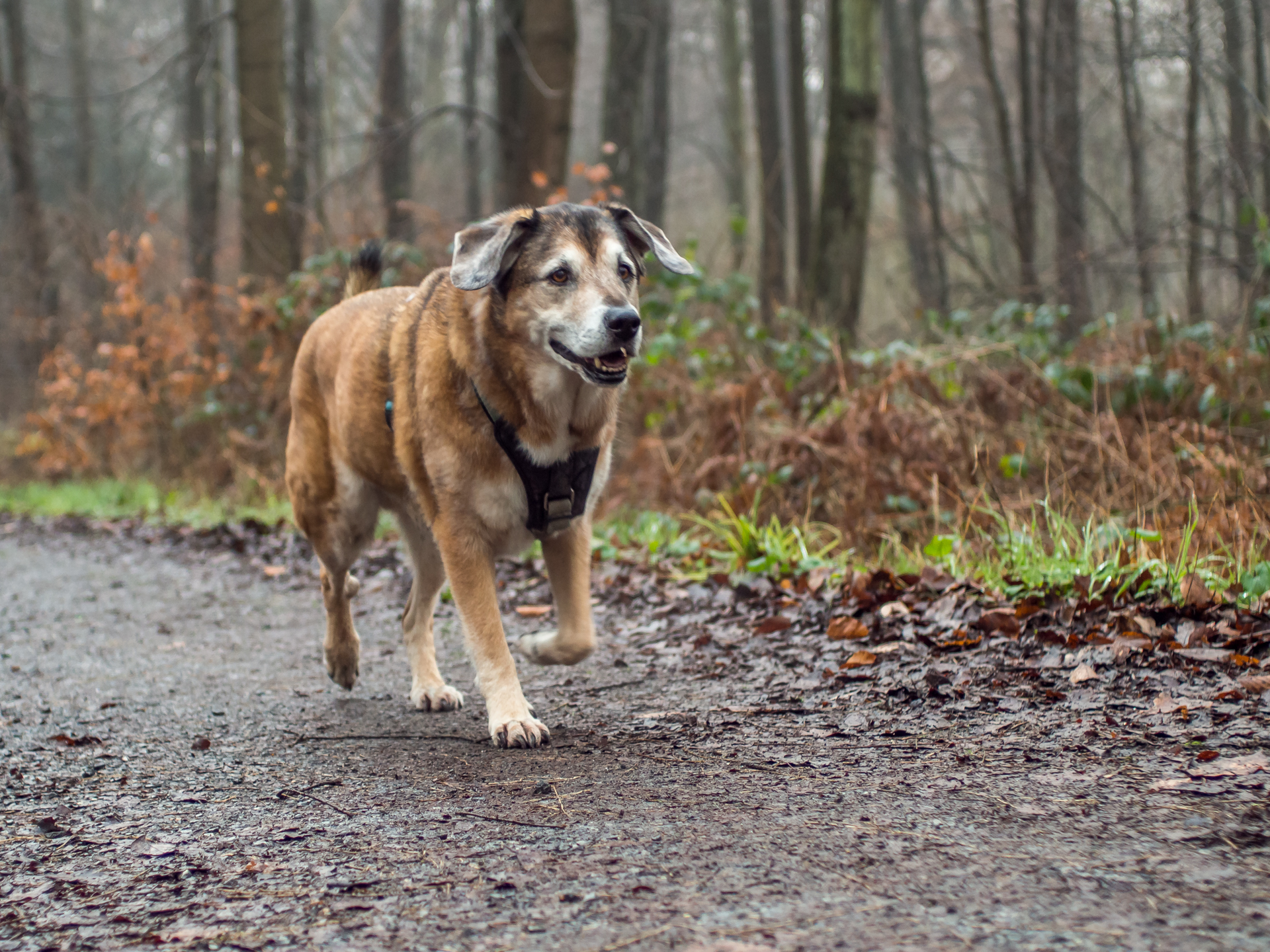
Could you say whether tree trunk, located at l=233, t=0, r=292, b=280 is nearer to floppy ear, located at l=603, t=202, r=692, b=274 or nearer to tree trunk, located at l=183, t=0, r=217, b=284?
tree trunk, located at l=183, t=0, r=217, b=284

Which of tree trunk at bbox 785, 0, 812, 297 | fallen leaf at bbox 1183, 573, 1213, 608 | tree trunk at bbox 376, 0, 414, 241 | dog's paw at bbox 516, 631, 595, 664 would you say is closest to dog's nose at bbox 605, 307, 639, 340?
dog's paw at bbox 516, 631, 595, 664

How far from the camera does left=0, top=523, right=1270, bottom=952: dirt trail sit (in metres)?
2.12

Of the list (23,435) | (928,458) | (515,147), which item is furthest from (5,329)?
(928,458)

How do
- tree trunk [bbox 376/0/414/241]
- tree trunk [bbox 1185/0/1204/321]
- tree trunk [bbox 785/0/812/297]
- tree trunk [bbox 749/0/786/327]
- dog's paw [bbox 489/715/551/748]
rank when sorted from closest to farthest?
dog's paw [bbox 489/715/551/748] < tree trunk [bbox 1185/0/1204/321] < tree trunk [bbox 749/0/786/327] < tree trunk [bbox 785/0/812/297] < tree trunk [bbox 376/0/414/241]

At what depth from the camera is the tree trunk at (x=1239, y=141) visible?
28.7ft

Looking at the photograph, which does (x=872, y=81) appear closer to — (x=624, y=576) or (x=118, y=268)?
(x=624, y=576)

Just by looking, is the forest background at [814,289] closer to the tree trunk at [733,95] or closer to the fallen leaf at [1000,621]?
the tree trunk at [733,95]

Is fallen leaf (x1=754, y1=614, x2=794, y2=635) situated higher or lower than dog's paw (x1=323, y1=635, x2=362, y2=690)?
lower

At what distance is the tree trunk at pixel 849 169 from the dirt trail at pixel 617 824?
6.05 metres

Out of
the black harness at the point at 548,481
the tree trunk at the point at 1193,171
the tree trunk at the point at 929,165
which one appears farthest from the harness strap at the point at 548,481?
the tree trunk at the point at 929,165

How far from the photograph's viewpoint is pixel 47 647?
5.74 metres

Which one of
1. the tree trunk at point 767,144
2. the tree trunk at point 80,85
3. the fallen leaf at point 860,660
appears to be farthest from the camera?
the tree trunk at point 80,85

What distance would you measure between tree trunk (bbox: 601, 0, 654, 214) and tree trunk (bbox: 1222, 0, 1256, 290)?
6948 mm

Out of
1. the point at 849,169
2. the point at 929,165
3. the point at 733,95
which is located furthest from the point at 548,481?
the point at 733,95
